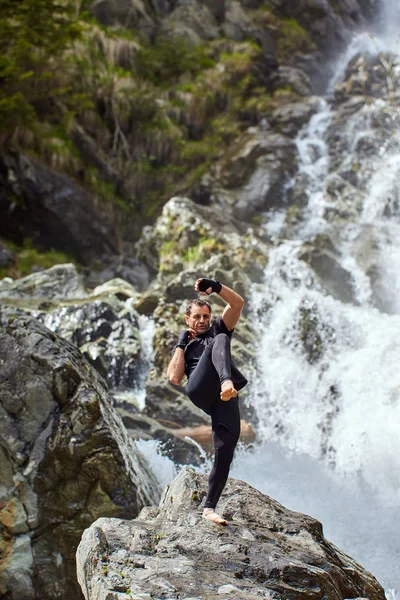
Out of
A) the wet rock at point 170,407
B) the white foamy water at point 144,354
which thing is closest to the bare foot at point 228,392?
the wet rock at point 170,407

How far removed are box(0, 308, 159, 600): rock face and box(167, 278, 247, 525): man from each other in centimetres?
129

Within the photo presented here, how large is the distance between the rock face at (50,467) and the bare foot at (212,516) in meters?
1.36

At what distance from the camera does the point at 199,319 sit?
11.6ft

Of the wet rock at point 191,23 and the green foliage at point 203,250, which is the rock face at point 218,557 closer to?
the green foliage at point 203,250

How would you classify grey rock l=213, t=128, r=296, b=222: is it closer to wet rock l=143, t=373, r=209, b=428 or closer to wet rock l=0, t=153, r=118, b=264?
wet rock l=0, t=153, r=118, b=264

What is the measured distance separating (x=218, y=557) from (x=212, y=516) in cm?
30

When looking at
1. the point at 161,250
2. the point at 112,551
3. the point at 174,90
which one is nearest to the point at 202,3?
the point at 174,90

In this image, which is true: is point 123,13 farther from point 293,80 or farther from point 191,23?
point 293,80

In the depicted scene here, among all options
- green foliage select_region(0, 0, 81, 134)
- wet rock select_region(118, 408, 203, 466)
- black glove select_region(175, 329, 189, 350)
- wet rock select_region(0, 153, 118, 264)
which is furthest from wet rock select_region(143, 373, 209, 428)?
green foliage select_region(0, 0, 81, 134)

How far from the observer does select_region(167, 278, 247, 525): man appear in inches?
126

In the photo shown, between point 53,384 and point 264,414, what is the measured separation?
458 centimetres

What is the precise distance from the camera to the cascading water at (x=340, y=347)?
19.6ft

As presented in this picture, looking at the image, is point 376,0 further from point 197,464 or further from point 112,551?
point 112,551

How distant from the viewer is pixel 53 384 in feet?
14.6
